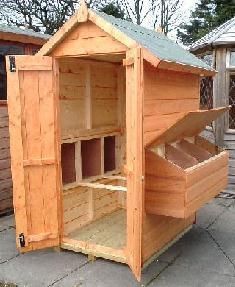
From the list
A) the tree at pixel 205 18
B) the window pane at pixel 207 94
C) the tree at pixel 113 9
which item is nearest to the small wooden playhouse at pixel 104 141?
the window pane at pixel 207 94

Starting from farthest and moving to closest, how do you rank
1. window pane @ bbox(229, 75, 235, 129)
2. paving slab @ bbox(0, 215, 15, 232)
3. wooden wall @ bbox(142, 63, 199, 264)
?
window pane @ bbox(229, 75, 235, 129) → paving slab @ bbox(0, 215, 15, 232) → wooden wall @ bbox(142, 63, 199, 264)

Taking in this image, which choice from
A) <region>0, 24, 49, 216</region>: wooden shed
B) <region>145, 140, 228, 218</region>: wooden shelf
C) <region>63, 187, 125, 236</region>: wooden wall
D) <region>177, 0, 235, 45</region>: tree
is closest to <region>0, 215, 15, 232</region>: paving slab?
<region>0, 24, 49, 216</region>: wooden shed

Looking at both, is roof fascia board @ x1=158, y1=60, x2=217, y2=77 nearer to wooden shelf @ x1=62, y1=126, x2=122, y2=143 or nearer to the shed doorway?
the shed doorway

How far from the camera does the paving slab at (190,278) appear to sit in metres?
4.37

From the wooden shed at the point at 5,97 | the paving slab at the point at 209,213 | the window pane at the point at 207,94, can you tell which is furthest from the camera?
the window pane at the point at 207,94

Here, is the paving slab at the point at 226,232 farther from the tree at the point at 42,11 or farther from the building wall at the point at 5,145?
the tree at the point at 42,11

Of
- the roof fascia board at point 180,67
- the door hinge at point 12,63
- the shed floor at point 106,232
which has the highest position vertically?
the door hinge at point 12,63

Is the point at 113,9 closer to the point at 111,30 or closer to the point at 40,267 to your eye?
the point at 111,30

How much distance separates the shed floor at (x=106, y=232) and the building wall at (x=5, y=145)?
5.79 feet

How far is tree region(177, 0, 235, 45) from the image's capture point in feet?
60.4

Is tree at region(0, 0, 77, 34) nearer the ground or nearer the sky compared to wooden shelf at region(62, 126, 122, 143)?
nearer the sky

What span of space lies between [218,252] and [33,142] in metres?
2.83

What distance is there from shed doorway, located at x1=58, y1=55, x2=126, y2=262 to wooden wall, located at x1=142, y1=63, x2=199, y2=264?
45 centimetres

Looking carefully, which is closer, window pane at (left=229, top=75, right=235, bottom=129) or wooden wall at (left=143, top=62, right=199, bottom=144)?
wooden wall at (left=143, top=62, right=199, bottom=144)
